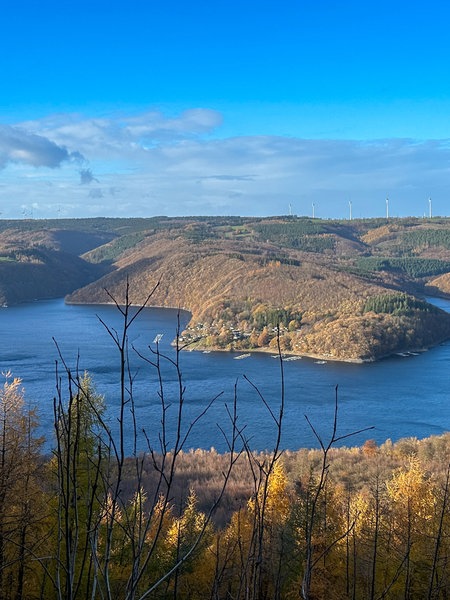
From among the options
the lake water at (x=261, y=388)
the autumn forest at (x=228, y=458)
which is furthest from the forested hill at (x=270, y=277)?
the lake water at (x=261, y=388)

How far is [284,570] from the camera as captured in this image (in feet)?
24.5

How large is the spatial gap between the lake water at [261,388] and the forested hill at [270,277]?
2.82 m

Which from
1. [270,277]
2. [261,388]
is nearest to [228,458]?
[261,388]

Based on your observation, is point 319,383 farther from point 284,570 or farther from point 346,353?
point 284,570

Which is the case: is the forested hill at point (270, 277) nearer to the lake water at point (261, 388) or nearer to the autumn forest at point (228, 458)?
the autumn forest at point (228, 458)

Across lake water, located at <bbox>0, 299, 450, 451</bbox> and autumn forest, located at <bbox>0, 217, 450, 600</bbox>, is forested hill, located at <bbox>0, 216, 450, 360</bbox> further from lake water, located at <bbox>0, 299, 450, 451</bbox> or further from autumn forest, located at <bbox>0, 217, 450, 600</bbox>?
lake water, located at <bbox>0, 299, 450, 451</bbox>

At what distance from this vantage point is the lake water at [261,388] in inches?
976

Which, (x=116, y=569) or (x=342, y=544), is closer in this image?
(x=116, y=569)

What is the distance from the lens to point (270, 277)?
214 feet

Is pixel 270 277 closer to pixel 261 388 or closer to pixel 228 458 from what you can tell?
pixel 261 388

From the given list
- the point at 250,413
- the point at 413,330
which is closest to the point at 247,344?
the point at 413,330

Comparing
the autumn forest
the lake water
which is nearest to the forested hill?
the autumn forest

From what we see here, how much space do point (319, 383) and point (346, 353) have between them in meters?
9.32

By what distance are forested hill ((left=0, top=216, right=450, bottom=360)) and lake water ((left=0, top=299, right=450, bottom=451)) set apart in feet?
9.24
